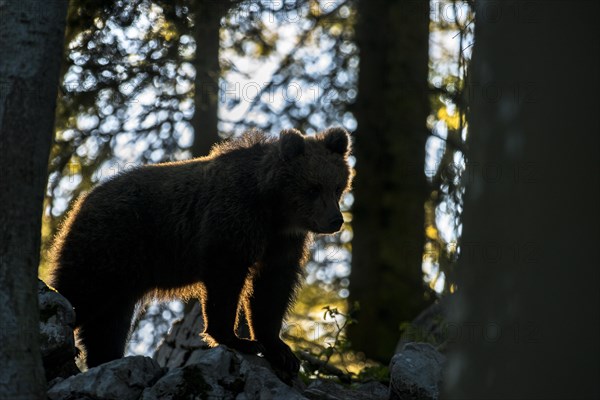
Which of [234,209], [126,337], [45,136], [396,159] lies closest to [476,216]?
[45,136]

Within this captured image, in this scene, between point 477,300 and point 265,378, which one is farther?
point 265,378

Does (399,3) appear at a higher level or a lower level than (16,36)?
higher

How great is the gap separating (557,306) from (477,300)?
352 mm

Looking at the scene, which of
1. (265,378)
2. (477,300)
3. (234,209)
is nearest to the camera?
(477,300)

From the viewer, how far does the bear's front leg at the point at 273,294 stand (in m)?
7.61

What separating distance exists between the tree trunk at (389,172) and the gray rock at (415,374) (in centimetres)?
577

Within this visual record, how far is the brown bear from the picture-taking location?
24.8 feet

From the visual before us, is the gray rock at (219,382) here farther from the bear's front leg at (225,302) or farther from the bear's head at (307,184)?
the bear's head at (307,184)

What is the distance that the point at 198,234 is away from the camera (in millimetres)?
7594

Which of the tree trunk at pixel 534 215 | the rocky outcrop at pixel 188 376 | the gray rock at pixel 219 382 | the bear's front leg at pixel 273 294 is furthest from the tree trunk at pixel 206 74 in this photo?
the tree trunk at pixel 534 215

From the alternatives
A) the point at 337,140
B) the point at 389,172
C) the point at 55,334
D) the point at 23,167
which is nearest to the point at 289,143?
the point at 337,140

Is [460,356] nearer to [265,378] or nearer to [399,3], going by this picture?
[265,378]

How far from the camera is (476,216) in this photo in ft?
11.2

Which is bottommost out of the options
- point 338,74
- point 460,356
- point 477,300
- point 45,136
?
point 460,356
